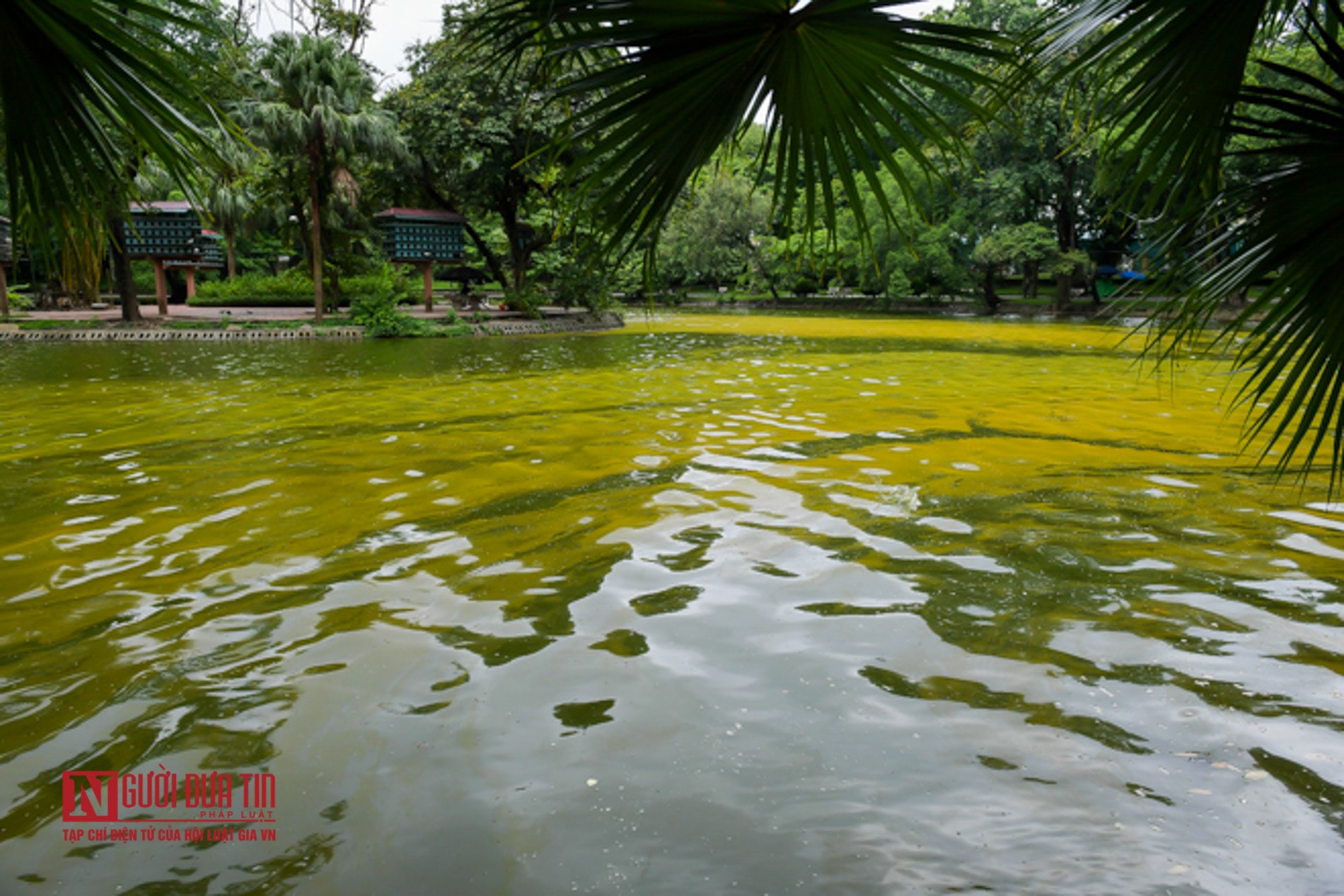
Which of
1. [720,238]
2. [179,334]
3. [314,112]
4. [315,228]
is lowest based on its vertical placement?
[179,334]

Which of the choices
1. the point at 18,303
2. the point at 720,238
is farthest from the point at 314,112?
the point at 720,238

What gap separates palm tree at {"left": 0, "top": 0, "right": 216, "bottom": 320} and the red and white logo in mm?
1443

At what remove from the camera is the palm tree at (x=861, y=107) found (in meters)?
1.77

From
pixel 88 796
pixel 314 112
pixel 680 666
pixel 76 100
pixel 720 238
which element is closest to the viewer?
pixel 76 100

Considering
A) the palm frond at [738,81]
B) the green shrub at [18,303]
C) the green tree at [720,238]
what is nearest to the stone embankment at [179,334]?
the green shrub at [18,303]

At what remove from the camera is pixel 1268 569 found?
3.94 metres

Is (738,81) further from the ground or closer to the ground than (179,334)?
further from the ground

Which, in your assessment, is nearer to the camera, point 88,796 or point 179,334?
point 88,796

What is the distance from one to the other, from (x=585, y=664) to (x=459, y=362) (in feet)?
40.9

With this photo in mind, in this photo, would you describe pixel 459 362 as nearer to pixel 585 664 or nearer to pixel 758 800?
pixel 585 664

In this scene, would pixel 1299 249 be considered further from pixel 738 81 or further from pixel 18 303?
pixel 18 303

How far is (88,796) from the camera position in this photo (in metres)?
2.26

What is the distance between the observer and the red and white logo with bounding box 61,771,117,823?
2.18 metres

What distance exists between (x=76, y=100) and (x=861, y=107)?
1857mm
